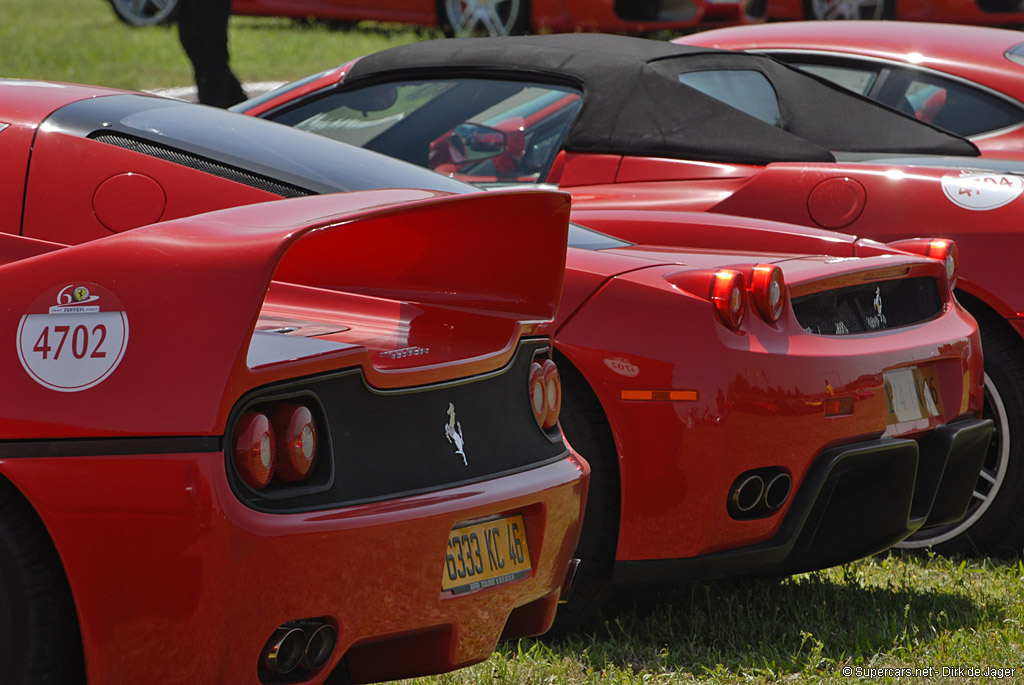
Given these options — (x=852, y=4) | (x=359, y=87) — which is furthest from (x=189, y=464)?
(x=852, y=4)

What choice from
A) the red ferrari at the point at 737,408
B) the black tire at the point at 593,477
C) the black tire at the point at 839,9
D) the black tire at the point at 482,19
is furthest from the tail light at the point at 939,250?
the black tire at the point at 839,9

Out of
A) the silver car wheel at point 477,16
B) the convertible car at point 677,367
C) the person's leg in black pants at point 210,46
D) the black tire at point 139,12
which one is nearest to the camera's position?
the convertible car at point 677,367

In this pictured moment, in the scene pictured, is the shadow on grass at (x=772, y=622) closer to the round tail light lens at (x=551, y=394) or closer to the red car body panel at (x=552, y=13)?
the round tail light lens at (x=551, y=394)

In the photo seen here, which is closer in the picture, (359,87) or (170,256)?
(170,256)

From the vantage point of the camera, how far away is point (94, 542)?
2.21 meters

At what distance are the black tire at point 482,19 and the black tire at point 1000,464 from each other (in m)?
Answer: 9.12

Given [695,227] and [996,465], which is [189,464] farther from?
[996,465]

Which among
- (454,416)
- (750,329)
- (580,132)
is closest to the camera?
(454,416)

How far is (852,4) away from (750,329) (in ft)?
35.8

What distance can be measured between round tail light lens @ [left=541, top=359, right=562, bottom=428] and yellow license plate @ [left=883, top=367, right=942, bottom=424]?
3.60 ft

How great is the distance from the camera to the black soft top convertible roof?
16.3 ft

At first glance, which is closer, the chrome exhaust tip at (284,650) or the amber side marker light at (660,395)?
the chrome exhaust tip at (284,650)

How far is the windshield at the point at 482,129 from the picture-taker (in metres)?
5.12

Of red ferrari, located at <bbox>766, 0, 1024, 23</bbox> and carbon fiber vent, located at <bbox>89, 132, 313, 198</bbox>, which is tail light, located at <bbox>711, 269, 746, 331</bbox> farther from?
red ferrari, located at <bbox>766, 0, 1024, 23</bbox>
